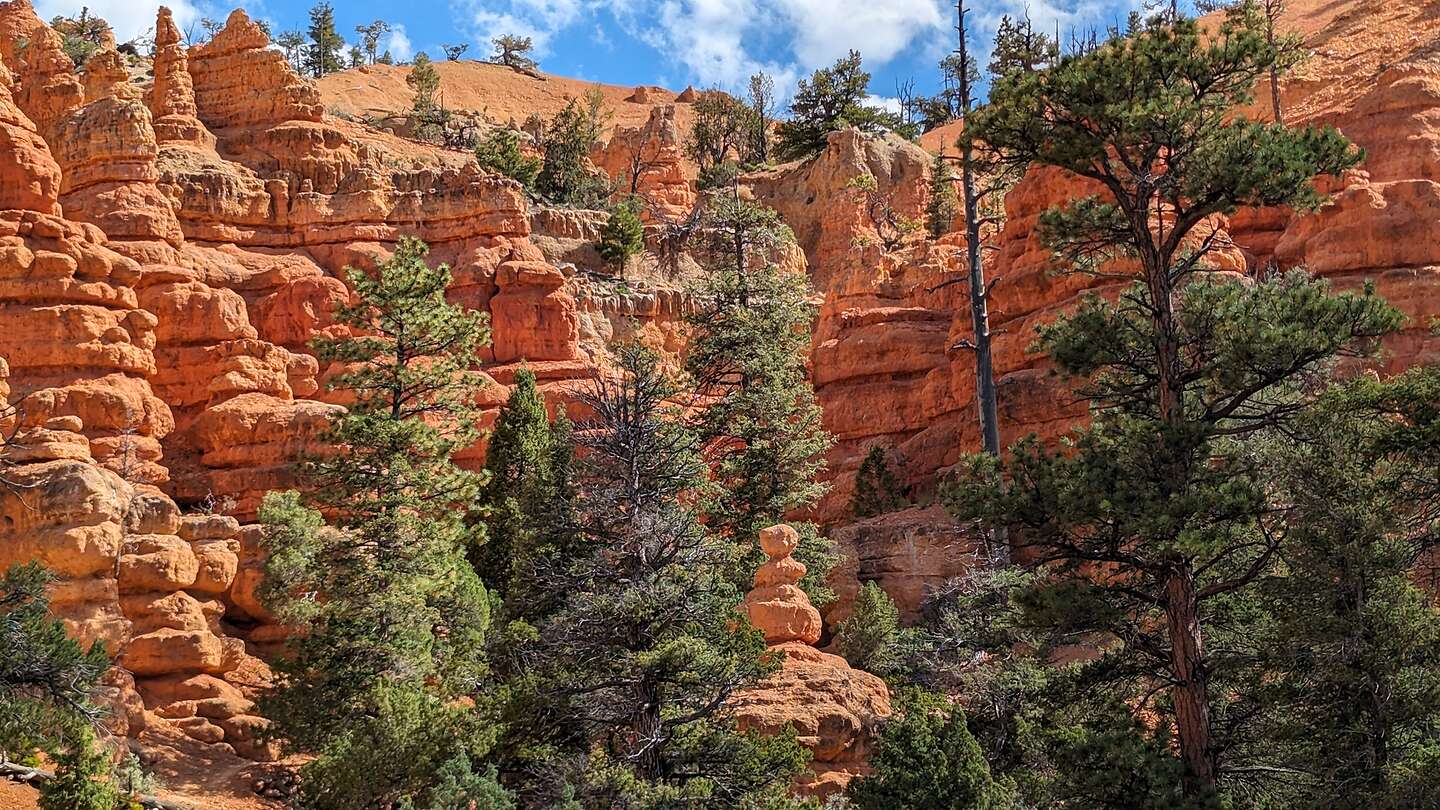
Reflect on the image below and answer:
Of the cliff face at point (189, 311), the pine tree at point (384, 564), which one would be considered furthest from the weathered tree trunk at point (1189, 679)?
the cliff face at point (189, 311)

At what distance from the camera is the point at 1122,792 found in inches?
640

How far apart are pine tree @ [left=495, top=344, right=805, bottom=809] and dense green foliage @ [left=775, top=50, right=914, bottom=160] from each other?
50519mm

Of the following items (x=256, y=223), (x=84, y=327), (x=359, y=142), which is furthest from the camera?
(x=359, y=142)

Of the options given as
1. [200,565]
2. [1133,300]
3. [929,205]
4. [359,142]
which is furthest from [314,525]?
[929,205]

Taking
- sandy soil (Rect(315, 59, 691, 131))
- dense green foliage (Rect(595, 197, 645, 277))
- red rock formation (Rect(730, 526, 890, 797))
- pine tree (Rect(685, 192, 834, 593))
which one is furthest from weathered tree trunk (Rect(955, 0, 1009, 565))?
sandy soil (Rect(315, 59, 691, 131))

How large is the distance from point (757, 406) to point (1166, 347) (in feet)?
51.8

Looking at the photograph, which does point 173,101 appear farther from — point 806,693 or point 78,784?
point 806,693

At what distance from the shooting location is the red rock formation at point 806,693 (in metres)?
22.0

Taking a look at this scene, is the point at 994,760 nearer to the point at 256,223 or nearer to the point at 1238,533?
the point at 1238,533

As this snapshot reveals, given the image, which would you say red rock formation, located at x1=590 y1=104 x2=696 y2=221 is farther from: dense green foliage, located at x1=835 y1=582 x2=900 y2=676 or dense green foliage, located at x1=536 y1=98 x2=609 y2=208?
dense green foliage, located at x1=835 y1=582 x2=900 y2=676

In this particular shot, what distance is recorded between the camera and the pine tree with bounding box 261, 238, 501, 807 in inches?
896

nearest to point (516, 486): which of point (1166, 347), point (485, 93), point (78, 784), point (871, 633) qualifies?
point (871, 633)

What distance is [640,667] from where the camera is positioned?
2030 centimetres

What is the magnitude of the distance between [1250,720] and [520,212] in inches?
1308
